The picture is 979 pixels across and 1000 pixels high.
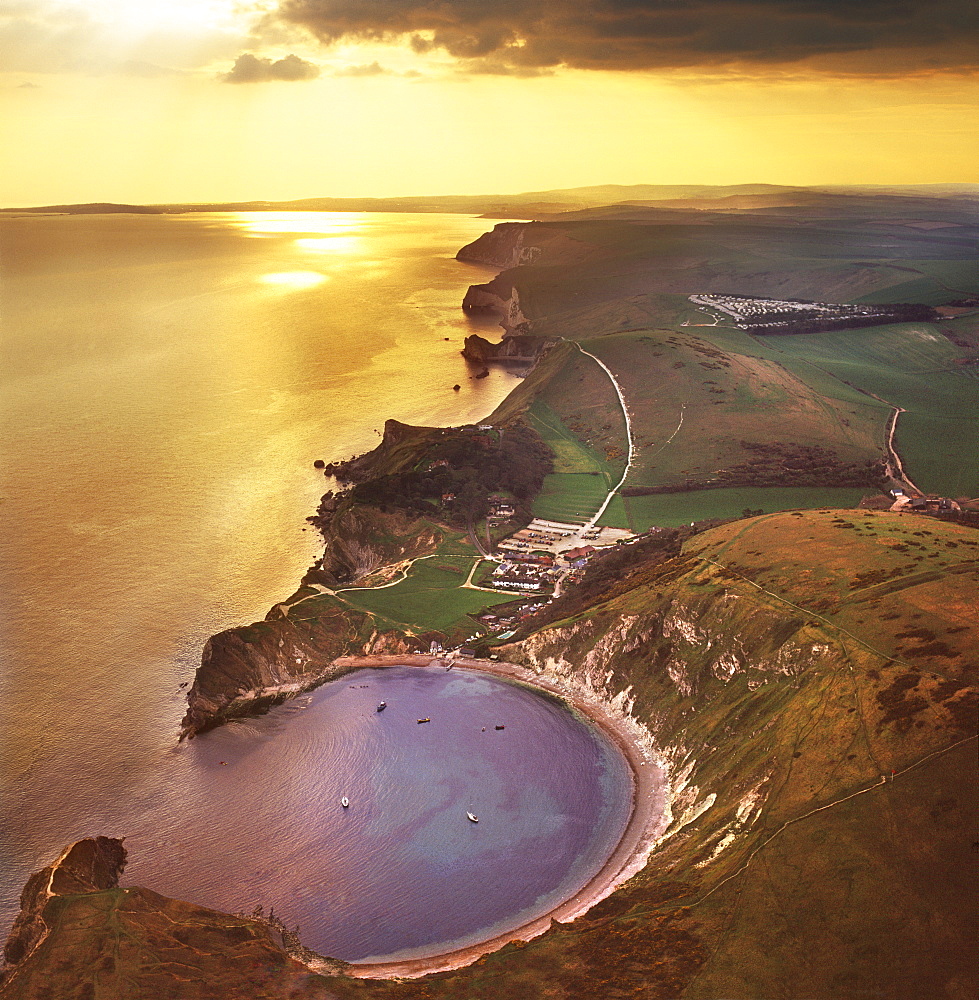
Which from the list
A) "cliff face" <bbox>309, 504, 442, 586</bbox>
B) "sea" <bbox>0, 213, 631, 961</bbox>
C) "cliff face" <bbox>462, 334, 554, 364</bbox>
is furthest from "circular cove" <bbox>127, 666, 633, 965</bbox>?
"cliff face" <bbox>462, 334, 554, 364</bbox>

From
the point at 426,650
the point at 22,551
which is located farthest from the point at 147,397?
the point at 426,650

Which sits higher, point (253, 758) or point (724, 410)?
point (724, 410)

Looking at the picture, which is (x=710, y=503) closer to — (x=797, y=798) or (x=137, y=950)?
(x=797, y=798)

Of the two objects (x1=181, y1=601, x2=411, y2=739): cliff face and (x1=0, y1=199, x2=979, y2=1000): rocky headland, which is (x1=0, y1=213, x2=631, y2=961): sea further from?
(x1=0, y1=199, x2=979, y2=1000): rocky headland

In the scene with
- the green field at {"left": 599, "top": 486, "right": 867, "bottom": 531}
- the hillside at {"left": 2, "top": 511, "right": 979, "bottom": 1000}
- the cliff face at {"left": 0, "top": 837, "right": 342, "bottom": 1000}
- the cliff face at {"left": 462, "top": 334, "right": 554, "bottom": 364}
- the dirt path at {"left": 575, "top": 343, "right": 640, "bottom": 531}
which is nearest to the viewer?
the hillside at {"left": 2, "top": 511, "right": 979, "bottom": 1000}

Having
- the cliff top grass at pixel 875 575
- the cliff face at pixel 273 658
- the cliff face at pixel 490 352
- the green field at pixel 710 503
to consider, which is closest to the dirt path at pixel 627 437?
the green field at pixel 710 503

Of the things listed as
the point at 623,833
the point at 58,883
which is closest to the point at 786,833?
the point at 623,833
